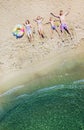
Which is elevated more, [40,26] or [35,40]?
[40,26]

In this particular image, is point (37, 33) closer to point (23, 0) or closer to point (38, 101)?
point (23, 0)

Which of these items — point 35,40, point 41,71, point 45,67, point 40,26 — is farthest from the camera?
point 40,26

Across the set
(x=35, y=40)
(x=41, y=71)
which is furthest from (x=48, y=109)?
(x=35, y=40)

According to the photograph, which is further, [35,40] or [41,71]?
[35,40]

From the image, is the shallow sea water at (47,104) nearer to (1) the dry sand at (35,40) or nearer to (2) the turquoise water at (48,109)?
(2) the turquoise water at (48,109)

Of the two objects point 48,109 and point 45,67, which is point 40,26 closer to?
point 45,67

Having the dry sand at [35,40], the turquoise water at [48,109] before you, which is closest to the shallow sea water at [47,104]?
the turquoise water at [48,109]
